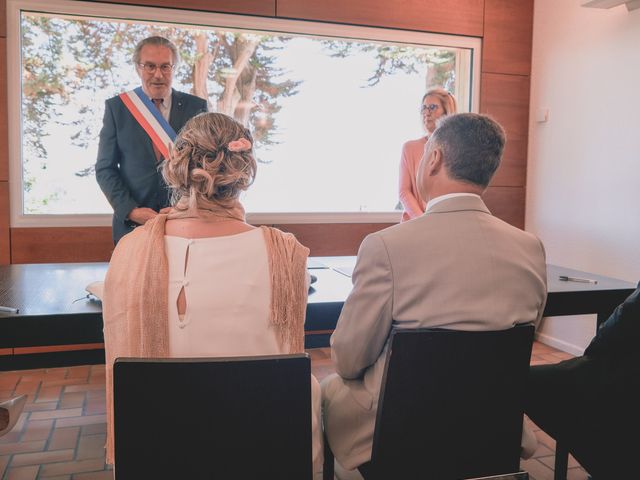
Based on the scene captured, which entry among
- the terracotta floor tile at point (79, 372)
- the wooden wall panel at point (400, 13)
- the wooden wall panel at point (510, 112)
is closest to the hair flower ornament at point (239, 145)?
the terracotta floor tile at point (79, 372)

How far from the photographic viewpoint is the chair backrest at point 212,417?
98 centimetres

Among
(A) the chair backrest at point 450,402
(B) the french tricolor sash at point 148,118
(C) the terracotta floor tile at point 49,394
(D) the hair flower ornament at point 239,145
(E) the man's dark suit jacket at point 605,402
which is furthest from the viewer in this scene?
(C) the terracotta floor tile at point 49,394

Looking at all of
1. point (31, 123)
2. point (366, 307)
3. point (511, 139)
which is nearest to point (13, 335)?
point (366, 307)

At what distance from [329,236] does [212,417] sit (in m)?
3.19

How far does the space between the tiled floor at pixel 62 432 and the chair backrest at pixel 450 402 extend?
123cm

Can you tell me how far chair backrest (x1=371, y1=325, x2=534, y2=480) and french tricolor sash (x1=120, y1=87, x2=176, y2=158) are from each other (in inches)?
84.2

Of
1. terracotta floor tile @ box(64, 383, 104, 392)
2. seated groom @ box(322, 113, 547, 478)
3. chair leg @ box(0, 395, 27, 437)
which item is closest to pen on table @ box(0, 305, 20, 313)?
chair leg @ box(0, 395, 27, 437)

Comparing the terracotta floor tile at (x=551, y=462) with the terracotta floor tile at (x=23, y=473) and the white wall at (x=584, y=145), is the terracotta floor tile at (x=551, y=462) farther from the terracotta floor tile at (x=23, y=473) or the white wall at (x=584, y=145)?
the terracotta floor tile at (x=23, y=473)

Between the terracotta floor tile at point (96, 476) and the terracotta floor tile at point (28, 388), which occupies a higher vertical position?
the terracotta floor tile at point (96, 476)

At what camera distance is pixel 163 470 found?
1021mm

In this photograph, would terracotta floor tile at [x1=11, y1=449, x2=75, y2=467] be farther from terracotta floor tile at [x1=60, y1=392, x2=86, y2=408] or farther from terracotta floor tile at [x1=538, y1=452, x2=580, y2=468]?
terracotta floor tile at [x1=538, y1=452, x2=580, y2=468]

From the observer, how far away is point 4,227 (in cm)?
357

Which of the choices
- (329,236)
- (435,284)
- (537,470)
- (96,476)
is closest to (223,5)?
(329,236)

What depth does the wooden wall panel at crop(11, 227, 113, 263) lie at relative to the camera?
3600mm
